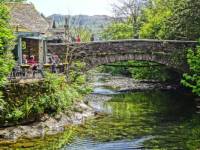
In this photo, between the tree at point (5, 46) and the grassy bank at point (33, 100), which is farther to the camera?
the grassy bank at point (33, 100)

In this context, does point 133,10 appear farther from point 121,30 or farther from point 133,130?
point 133,130

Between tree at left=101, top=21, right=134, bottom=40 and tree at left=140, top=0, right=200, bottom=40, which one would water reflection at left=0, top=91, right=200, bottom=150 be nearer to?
tree at left=140, top=0, right=200, bottom=40

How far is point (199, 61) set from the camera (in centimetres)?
4400

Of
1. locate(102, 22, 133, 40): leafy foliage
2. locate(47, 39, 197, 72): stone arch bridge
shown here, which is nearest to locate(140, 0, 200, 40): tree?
locate(47, 39, 197, 72): stone arch bridge

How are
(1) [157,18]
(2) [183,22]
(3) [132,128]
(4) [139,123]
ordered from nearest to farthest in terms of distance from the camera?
(3) [132,128] → (4) [139,123] → (2) [183,22] → (1) [157,18]

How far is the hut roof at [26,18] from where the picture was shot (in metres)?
43.6

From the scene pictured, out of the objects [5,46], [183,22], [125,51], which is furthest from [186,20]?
[5,46]

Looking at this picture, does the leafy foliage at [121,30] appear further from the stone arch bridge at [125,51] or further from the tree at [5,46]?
the tree at [5,46]

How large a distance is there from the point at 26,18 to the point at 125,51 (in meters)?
10.7

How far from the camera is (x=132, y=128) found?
35.2 m

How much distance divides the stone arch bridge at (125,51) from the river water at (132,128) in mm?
4024

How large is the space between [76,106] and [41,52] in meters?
10.4

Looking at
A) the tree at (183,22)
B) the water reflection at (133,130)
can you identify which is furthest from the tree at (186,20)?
the water reflection at (133,130)

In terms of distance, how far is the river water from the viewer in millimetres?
30141
